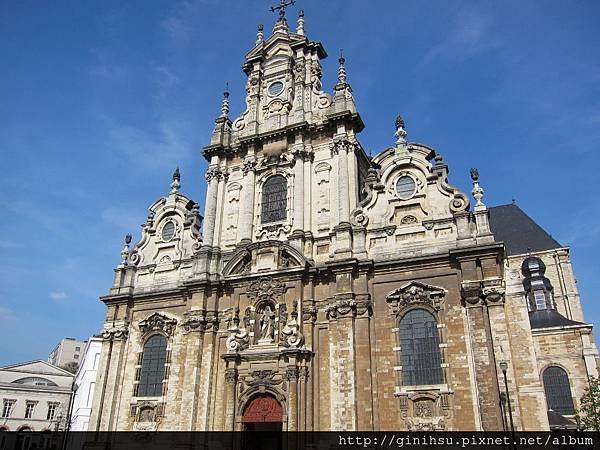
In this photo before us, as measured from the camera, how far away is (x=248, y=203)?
2220 cm

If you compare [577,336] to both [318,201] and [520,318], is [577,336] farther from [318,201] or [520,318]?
[318,201]

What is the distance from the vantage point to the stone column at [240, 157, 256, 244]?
21.7 meters

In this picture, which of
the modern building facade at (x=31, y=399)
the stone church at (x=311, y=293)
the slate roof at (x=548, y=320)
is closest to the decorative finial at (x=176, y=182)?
the stone church at (x=311, y=293)

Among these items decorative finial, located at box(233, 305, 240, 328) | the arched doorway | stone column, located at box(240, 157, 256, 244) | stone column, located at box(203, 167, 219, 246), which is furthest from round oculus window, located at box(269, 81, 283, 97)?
the arched doorway

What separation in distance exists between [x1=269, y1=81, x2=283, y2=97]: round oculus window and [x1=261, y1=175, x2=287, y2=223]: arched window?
4.78m

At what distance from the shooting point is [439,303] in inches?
675

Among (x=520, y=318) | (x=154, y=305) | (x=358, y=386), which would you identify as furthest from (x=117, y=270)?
(x=520, y=318)

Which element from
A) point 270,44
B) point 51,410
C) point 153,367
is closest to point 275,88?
point 270,44

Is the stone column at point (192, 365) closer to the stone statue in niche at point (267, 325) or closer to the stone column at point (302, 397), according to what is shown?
the stone statue in niche at point (267, 325)

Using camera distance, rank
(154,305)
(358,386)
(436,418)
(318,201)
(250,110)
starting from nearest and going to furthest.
Result: (436,418) → (358,386) → (318,201) → (154,305) → (250,110)

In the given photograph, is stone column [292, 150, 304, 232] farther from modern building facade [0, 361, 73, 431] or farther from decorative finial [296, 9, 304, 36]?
modern building facade [0, 361, 73, 431]

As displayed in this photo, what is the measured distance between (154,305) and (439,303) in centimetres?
1248

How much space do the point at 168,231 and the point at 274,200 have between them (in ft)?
18.7

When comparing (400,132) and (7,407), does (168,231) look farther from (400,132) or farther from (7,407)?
(7,407)
